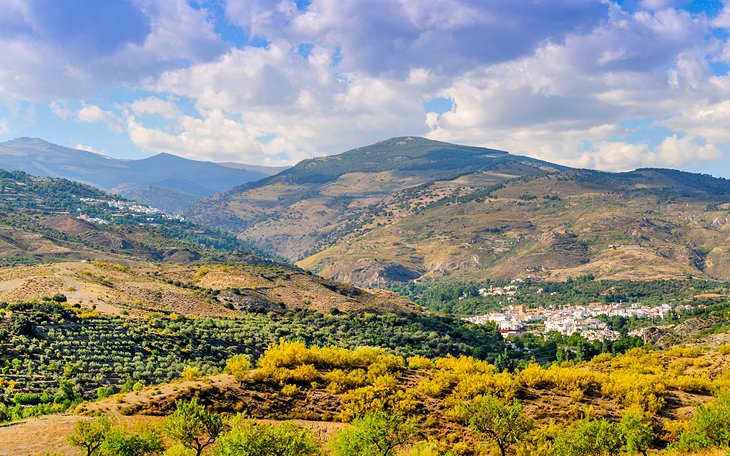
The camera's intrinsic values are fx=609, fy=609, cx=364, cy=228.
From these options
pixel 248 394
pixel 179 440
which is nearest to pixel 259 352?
pixel 248 394

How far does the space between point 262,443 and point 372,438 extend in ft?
16.5

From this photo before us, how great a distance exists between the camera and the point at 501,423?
29172 mm

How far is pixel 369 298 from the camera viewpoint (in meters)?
132

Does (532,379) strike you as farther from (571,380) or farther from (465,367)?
(465,367)

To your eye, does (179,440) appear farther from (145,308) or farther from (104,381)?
(145,308)

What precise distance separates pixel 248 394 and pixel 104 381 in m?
18.8

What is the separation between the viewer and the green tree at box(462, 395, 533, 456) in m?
29.2

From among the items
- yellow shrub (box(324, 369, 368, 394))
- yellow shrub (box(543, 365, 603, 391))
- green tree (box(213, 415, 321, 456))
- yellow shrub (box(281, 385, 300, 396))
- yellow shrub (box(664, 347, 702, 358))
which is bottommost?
yellow shrub (box(664, 347, 702, 358))

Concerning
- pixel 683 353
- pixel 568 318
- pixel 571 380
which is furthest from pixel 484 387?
pixel 568 318

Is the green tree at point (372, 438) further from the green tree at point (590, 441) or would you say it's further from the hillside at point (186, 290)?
the hillside at point (186, 290)

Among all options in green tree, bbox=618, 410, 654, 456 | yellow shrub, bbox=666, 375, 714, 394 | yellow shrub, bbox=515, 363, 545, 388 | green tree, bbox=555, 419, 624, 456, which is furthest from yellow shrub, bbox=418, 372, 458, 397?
yellow shrub, bbox=666, 375, 714, 394

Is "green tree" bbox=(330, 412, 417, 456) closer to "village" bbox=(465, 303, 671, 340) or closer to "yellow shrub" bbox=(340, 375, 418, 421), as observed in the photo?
"yellow shrub" bbox=(340, 375, 418, 421)

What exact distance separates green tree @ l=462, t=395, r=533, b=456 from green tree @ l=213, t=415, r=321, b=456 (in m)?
8.76

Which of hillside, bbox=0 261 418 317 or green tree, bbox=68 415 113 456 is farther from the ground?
green tree, bbox=68 415 113 456
